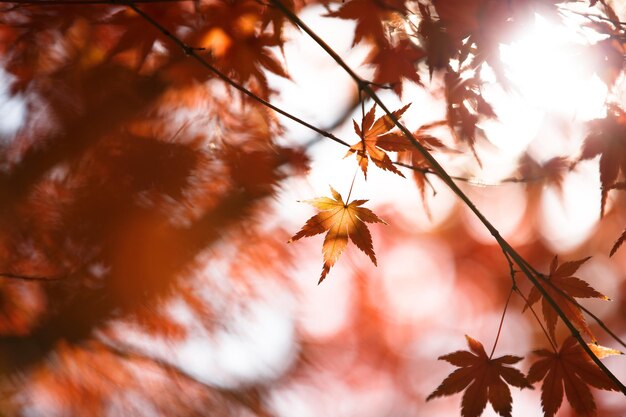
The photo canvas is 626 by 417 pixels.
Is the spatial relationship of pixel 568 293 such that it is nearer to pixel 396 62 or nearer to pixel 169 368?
pixel 396 62

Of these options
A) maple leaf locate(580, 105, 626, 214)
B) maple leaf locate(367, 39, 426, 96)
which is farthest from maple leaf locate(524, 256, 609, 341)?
maple leaf locate(367, 39, 426, 96)

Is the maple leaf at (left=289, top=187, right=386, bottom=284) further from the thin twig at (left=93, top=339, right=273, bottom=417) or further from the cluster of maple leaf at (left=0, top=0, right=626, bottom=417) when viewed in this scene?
the thin twig at (left=93, top=339, right=273, bottom=417)

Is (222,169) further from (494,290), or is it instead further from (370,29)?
(494,290)

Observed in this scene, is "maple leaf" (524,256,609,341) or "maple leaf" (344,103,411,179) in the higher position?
"maple leaf" (344,103,411,179)

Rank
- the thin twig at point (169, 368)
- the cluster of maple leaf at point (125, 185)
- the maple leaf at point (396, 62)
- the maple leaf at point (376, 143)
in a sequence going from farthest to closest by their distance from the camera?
the thin twig at point (169, 368)
the cluster of maple leaf at point (125, 185)
the maple leaf at point (396, 62)
the maple leaf at point (376, 143)

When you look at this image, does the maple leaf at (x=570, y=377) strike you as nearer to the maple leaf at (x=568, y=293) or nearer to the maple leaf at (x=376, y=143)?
the maple leaf at (x=568, y=293)

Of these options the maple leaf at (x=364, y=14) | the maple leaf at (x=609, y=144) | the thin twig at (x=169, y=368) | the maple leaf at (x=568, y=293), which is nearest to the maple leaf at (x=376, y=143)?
the maple leaf at (x=364, y=14)

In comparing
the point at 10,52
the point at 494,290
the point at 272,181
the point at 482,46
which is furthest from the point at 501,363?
the point at 494,290
